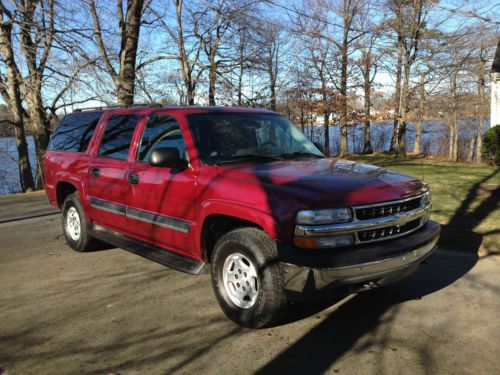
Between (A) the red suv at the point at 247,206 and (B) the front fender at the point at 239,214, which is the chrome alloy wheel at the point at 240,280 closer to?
(A) the red suv at the point at 247,206

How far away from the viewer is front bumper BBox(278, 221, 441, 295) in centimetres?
312

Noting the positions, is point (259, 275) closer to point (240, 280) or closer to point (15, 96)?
point (240, 280)

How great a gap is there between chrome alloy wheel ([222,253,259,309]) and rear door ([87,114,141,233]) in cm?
173

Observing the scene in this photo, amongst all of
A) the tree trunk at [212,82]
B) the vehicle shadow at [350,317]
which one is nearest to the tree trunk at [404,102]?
the tree trunk at [212,82]

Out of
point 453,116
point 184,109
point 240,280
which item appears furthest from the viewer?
point 453,116

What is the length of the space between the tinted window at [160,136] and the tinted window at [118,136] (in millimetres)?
276

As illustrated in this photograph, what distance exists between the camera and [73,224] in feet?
20.1

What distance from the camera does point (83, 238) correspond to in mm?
5785

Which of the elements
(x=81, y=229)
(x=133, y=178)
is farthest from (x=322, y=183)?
(x=81, y=229)

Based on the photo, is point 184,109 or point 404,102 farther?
point 404,102

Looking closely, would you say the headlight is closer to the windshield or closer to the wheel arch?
the wheel arch

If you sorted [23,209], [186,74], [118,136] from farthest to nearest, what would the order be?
[186,74], [23,209], [118,136]

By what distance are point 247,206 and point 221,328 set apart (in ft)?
3.57

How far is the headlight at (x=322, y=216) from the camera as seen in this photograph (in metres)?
3.18
